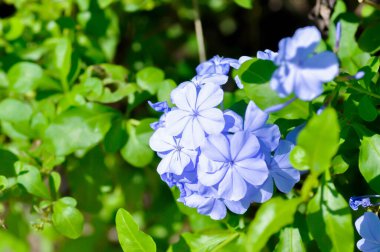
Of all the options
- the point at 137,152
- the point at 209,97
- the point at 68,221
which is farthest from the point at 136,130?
the point at 209,97

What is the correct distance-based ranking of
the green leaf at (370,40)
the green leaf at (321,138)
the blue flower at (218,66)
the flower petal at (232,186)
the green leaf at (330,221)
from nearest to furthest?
the green leaf at (321,138) → the green leaf at (330,221) → the flower petal at (232,186) → the blue flower at (218,66) → the green leaf at (370,40)

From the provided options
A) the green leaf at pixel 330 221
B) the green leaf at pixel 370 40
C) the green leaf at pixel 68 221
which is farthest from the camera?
the green leaf at pixel 370 40

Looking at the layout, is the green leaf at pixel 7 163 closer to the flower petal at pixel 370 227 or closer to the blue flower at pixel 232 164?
the blue flower at pixel 232 164

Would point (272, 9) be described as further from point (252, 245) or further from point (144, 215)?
point (252, 245)

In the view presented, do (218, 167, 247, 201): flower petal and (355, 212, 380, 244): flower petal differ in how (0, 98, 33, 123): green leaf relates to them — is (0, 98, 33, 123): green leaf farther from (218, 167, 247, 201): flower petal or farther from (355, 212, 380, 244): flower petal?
(355, 212, 380, 244): flower petal

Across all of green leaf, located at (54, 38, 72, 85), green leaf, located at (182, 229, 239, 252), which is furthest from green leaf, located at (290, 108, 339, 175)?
green leaf, located at (54, 38, 72, 85)

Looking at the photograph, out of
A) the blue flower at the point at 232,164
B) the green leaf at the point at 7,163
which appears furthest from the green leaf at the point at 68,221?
the blue flower at the point at 232,164
